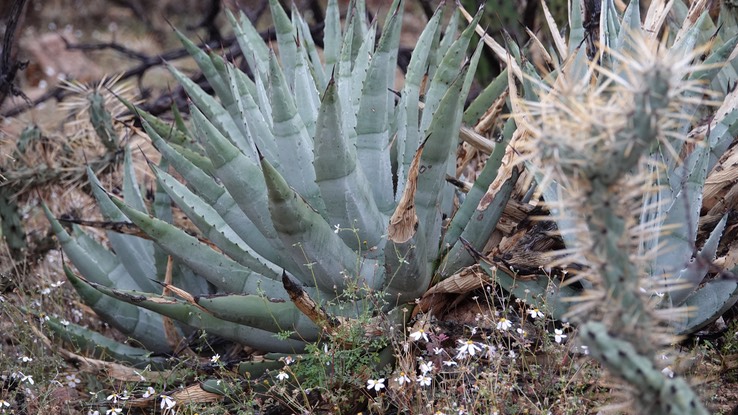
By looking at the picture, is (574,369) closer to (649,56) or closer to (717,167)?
(717,167)

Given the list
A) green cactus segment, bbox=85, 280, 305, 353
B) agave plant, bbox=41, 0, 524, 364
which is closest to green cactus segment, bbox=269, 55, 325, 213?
agave plant, bbox=41, 0, 524, 364

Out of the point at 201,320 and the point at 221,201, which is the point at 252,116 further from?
the point at 201,320

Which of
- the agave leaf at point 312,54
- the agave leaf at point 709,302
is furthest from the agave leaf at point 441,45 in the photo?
the agave leaf at point 709,302

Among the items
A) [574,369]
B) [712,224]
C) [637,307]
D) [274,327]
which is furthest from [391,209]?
[637,307]

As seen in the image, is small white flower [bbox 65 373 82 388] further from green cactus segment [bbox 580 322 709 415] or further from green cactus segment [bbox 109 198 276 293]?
green cactus segment [bbox 580 322 709 415]

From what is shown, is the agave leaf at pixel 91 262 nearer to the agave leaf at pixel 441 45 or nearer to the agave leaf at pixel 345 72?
the agave leaf at pixel 345 72
